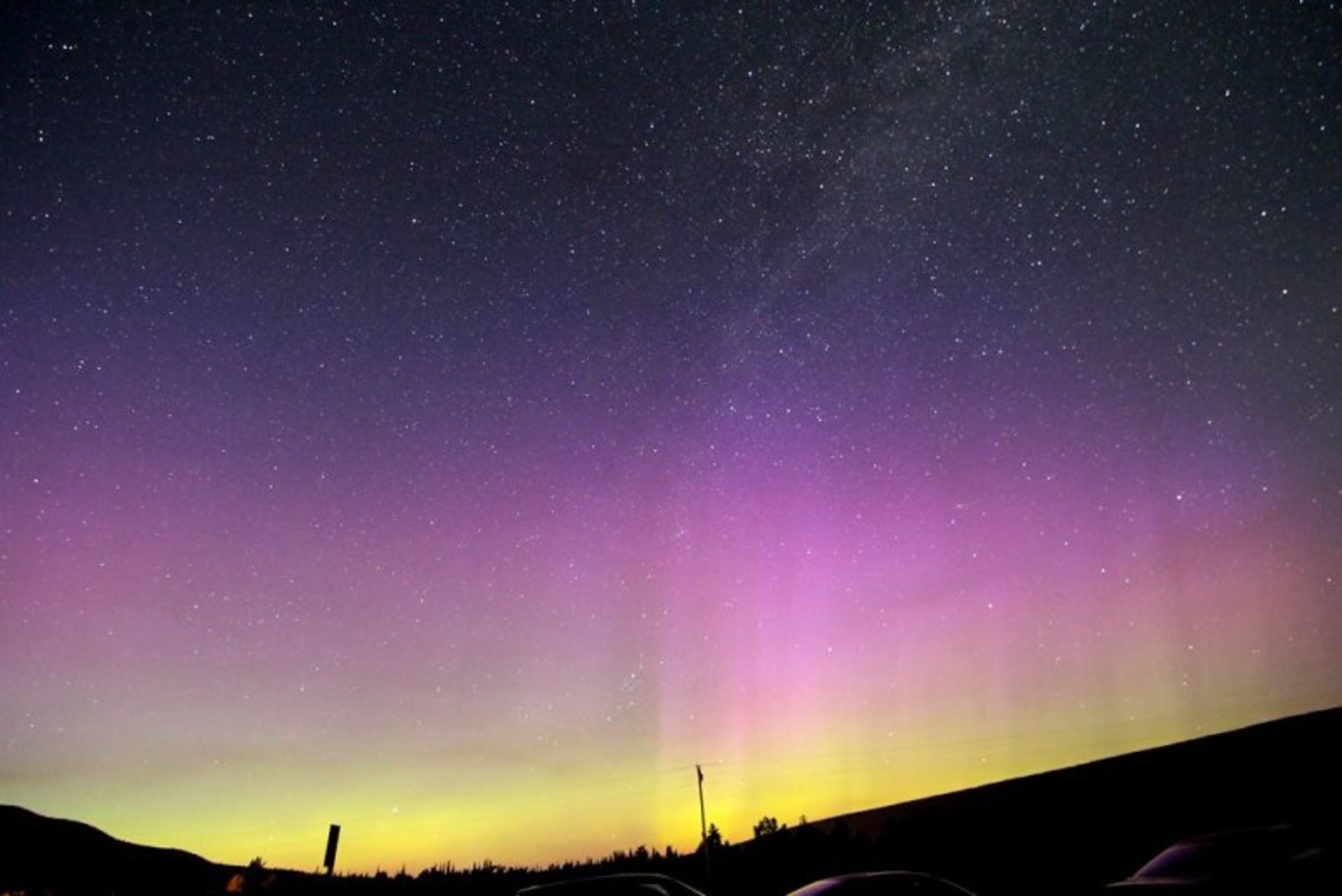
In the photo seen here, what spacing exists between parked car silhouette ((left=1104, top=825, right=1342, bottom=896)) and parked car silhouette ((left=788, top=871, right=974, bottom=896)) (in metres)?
1.67

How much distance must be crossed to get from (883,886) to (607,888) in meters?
3.40

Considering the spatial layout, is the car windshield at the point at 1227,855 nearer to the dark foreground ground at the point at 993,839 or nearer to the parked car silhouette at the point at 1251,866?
the parked car silhouette at the point at 1251,866

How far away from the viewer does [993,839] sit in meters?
25.5

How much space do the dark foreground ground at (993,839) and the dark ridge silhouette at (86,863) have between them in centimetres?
11

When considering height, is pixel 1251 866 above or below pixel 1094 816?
above

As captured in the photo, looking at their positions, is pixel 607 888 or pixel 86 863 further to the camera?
pixel 86 863

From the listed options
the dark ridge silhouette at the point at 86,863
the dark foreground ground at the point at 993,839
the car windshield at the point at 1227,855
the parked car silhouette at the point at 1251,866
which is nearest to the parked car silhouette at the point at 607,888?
the parked car silhouette at the point at 1251,866

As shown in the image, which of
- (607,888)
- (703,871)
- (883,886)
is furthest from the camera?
(703,871)

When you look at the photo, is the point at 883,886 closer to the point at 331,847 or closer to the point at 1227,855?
the point at 1227,855

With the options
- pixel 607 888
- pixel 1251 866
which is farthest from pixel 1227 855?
pixel 607 888

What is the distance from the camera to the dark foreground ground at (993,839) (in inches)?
790

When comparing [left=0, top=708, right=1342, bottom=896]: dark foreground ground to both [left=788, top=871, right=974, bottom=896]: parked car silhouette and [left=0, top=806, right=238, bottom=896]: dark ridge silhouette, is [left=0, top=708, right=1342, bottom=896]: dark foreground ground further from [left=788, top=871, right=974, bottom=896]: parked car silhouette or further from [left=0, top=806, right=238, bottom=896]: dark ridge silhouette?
[left=788, top=871, right=974, bottom=896]: parked car silhouette

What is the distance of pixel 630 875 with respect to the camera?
9094mm

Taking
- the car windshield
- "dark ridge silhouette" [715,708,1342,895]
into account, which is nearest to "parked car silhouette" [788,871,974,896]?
the car windshield
